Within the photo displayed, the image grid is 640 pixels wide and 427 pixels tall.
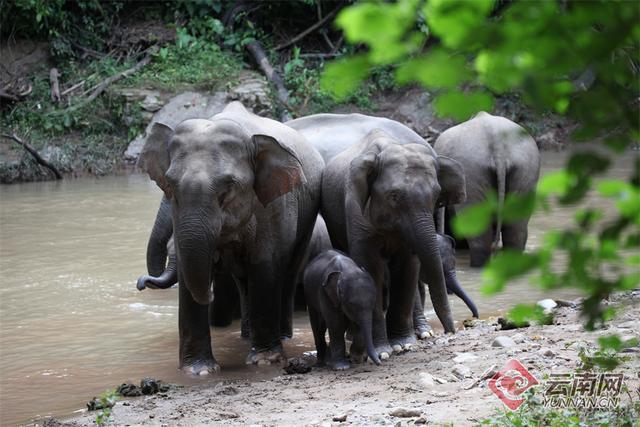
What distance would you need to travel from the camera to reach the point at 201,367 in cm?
682

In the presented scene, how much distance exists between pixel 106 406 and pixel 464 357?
2183 millimetres

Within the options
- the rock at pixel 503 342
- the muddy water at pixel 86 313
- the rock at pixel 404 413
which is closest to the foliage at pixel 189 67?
the muddy water at pixel 86 313

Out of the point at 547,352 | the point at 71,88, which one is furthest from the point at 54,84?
the point at 547,352

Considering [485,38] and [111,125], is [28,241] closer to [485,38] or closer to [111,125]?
[111,125]

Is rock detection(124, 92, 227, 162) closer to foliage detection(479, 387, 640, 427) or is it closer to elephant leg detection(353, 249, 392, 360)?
elephant leg detection(353, 249, 392, 360)

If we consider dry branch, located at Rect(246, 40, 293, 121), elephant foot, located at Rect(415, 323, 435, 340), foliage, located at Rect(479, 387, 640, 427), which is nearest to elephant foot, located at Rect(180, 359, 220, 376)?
elephant foot, located at Rect(415, 323, 435, 340)

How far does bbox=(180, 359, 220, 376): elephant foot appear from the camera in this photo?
6789mm

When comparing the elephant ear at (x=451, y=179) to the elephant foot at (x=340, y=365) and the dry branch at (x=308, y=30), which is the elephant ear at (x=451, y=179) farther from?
the dry branch at (x=308, y=30)

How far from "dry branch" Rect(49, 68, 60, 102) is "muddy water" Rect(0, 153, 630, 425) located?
8.58 meters

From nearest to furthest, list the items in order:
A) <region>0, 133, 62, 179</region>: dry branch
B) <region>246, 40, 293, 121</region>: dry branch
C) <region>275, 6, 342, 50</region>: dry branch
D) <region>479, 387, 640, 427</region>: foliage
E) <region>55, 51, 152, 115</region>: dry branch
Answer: <region>479, 387, 640, 427</region>: foliage → <region>0, 133, 62, 179</region>: dry branch → <region>55, 51, 152, 115</region>: dry branch → <region>246, 40, 293, 121</region>: dry branch → <region>275, 6, 342, 50</region>: dry branch

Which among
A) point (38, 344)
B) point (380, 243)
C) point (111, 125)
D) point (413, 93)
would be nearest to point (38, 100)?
point (111, 125)

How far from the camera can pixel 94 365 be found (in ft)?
23.7

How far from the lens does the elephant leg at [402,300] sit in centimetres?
727

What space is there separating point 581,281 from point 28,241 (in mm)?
12439
